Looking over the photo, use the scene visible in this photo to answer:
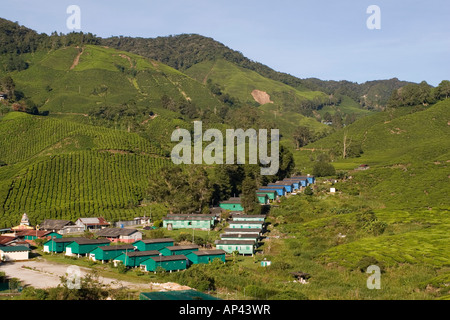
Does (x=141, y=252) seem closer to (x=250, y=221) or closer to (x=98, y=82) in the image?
(x=250, y=221)

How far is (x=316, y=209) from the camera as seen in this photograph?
62688 millimetres

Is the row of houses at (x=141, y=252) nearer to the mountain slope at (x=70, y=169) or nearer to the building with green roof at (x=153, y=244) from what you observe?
the building with green roof at (x=153, y=244)

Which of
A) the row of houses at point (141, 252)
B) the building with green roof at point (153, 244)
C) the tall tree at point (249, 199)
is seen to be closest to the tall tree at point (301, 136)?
the tall tree at point (249, 199)

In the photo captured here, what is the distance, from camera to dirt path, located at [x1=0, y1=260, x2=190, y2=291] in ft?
117

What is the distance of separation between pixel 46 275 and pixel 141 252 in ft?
28.3

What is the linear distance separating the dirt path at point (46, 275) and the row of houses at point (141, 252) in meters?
3.53

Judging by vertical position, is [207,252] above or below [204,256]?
above

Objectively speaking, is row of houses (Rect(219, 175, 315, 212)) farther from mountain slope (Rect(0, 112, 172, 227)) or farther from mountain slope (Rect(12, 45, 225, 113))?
mountain slope (Rect(12, 45, 225, 113))

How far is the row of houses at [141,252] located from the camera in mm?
42875

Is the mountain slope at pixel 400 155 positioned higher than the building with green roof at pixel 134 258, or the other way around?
the mountain slope at pixel 400 155

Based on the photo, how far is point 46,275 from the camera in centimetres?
3894

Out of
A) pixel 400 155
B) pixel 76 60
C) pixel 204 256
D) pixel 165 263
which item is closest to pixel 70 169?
pixel 204 256
